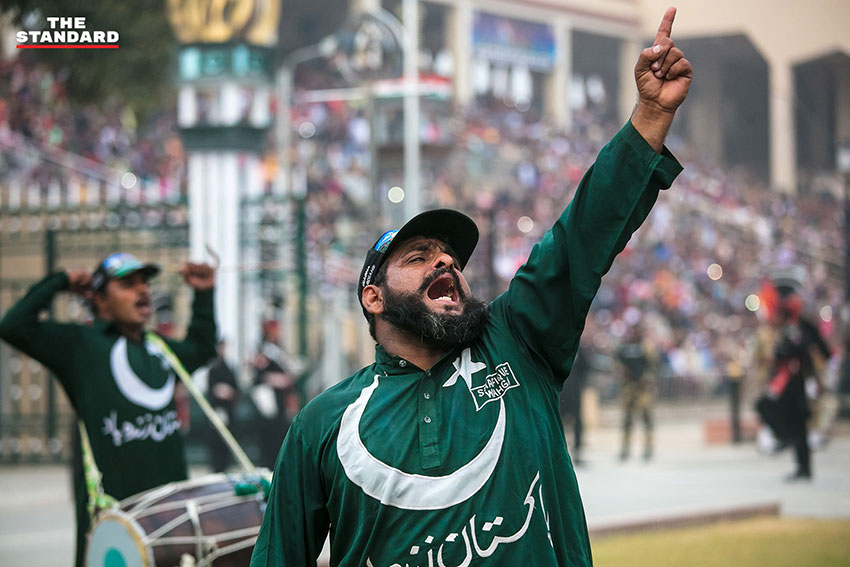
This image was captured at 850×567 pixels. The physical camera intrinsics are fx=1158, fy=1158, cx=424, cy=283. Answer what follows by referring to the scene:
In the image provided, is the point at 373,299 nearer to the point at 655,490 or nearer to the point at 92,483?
the point at 92,483

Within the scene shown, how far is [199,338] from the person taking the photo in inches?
230

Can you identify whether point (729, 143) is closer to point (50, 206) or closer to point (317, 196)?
point (317, 196)

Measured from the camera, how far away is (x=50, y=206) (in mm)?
15273

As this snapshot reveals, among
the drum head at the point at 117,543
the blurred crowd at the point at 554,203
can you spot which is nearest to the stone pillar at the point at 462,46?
the blurred crowd at the point at 554,203

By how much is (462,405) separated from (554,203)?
76.9 ft

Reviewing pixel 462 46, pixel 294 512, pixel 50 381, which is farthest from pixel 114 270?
pixel 462 46

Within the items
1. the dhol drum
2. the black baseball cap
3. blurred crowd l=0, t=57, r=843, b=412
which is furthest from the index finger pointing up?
blurred crowd l=0, t=57, r=843, b=412

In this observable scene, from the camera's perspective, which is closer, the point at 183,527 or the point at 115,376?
the point at 183,527

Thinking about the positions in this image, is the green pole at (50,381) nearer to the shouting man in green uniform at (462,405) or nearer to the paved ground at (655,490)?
the paved ground at (655,490)

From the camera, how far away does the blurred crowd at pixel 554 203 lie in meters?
19.9

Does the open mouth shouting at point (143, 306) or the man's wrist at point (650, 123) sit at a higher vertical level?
the man's wrist at point (650, 123)

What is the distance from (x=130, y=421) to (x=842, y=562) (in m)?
4.58

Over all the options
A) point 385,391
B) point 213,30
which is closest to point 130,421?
point 385,391

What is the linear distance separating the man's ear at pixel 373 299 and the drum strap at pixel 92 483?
86.4 inches
